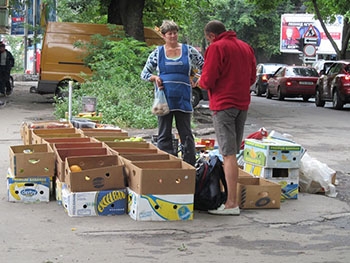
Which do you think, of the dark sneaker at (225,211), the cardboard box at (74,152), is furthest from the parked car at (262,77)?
the dark sneaker at (225,211)

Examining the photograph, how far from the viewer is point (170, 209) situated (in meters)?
7.01

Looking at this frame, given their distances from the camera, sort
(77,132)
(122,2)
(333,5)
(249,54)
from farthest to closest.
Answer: (333,5) → (122,2) → (77,132) → (249,54)

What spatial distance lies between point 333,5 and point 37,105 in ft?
55.5

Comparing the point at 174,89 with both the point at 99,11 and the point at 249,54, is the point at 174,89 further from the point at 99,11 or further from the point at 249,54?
the point at 99,11

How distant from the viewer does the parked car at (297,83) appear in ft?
105

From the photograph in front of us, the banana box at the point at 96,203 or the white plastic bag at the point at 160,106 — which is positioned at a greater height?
the white plastic bag at the point at 160,106

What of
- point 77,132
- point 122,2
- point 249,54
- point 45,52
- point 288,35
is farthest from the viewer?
point 288,35

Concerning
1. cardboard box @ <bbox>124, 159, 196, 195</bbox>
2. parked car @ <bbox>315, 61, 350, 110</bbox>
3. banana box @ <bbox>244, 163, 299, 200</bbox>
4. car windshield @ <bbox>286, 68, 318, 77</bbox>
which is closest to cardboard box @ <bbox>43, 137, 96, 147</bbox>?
cardboard box @ <bbox>124, 159, 196, 195</bbox>

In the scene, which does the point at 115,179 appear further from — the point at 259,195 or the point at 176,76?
the point at 176,76

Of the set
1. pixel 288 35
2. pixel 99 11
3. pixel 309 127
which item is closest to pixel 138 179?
pixel 309 127

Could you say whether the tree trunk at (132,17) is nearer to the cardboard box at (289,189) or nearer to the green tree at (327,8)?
the green tree at (327,8)

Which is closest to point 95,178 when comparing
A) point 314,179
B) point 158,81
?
point 158,81

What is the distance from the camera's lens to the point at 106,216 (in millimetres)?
7148

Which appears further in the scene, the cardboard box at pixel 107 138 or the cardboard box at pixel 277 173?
the cardboard box at pixel 107 138
